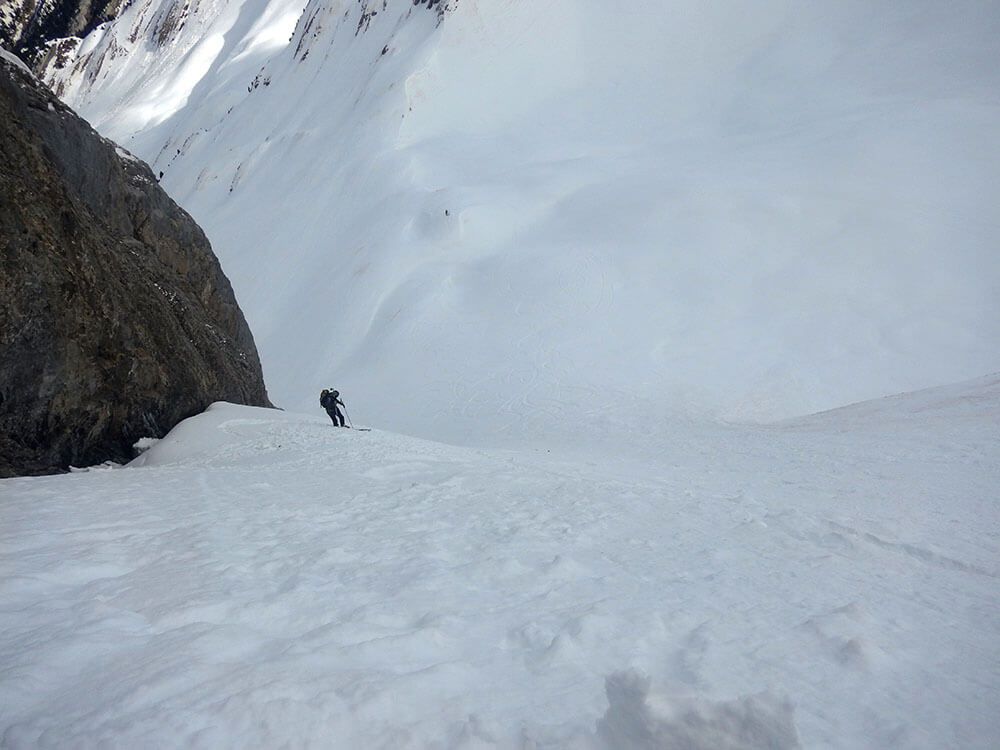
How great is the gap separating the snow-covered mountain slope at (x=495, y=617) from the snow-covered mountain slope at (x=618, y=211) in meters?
10.2

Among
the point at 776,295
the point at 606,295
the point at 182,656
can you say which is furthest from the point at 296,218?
the point at 182,656

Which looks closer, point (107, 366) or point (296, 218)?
point (107, 366)

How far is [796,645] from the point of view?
8.75 ft

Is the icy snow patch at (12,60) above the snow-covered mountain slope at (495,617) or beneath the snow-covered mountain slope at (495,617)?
above

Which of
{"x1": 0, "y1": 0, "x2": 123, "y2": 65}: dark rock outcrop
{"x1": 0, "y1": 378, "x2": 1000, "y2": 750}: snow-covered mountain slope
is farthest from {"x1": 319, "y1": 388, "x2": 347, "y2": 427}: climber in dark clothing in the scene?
{"x1": 0, "y1": 0, "x2": 123, "y2": 65}: dark rock outcrop

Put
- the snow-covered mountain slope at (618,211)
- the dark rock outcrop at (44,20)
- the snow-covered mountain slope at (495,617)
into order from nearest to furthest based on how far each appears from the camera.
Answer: the snow-covered mountain slope at (495,617), the snow-covered mountain slope at (618,211), the dark rock outcrop at (44,20)

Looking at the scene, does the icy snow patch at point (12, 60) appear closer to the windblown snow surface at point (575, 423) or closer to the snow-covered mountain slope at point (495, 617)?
the windblown snow surface at point (575, 423)

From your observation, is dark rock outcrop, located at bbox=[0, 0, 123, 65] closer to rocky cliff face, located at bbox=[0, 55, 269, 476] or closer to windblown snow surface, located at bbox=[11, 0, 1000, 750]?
windblown snow surface, located at bbox=[11, 0, 1000, 750]

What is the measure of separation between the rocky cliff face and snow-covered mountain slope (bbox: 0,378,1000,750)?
2.67m

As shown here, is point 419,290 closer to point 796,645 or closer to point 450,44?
point 796,645

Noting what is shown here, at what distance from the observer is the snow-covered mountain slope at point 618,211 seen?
18.0 m

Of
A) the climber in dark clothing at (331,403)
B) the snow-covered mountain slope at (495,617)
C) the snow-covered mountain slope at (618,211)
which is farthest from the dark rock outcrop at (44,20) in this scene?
the snow-covered mountain slope at (495,617)

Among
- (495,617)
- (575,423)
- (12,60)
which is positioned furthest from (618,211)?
(495,617)

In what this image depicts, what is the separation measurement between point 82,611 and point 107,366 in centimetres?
731
